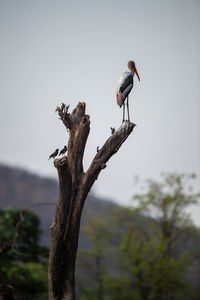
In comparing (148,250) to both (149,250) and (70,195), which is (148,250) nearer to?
(149,250)

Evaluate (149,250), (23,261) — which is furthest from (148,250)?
(23,261)

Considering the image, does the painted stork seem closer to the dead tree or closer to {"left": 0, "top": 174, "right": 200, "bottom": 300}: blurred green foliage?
the dead tree

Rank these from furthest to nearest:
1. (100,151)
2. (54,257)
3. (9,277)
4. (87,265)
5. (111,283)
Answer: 1. (87,265)
2. (111,283)
3. (9,277)
4. (100,151)
5. (54,257)

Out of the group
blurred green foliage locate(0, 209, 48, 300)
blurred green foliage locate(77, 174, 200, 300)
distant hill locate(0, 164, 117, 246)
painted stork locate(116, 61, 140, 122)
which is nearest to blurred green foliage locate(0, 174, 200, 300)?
blurred green foliage locate(77, 174, 200, 300)

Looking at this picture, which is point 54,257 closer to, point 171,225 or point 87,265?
point 171,225

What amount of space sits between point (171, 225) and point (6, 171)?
6010cm

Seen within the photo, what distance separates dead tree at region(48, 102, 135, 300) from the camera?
583cm

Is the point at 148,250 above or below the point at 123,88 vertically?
below

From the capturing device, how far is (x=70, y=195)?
6.04 m

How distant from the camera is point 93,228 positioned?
78.8ft

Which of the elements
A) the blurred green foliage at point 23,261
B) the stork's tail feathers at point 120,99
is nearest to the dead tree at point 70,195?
the stork's tail feathers at point 120,99

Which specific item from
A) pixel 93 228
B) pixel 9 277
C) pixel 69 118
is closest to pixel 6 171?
pixel 93 228

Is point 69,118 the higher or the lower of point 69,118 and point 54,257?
the higher

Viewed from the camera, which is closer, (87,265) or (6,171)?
(87,265)
